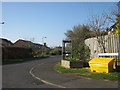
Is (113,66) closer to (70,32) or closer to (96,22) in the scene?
(96,22)

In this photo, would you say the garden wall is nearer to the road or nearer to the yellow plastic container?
the road

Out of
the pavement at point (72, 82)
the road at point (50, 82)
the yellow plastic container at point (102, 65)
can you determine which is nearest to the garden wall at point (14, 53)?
the road at point (50, 82)

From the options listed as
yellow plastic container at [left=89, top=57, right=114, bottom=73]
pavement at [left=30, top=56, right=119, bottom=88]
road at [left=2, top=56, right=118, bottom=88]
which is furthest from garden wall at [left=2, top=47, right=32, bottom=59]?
yellow plastic container at [left=89, top=57, right=114, bottom=73]

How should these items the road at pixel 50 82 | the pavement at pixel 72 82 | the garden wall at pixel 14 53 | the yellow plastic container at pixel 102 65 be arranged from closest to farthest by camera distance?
1. the pavement at pixel 72 82
2. the road at pixel 50 82
3. the yellow plastic container at pixel 102 65
4. the garden wall at pixel 14 53

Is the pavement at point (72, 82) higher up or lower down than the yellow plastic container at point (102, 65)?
lower down

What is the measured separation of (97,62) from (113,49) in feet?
13.1

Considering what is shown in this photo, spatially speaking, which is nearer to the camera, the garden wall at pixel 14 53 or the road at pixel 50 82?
the road at pixel 50 82

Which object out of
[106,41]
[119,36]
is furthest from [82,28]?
[119,36]

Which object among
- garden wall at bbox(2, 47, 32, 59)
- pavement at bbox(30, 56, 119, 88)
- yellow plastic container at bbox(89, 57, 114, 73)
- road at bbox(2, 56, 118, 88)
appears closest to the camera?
pavement at bbox(30, 56, 119, 88)

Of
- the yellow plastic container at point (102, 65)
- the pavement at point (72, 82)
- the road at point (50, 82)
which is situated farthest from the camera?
the yellow plastic container at point (102, 65)

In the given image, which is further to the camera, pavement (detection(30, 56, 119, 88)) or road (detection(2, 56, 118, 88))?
road (detection(2, 56, 118, 88))

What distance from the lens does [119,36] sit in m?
13.7

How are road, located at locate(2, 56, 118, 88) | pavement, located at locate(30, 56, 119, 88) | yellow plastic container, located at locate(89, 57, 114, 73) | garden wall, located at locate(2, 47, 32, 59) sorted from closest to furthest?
pavement, located at locate(30, 56, 119, 88)
road, located at locate(2, 56, 118, 88)
yellow plastic container, located at locate(89, 57, 114, 73)
garden wall, located at locate(2, 47, 32, 59)

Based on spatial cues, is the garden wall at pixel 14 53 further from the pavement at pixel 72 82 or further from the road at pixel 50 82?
the pavement at pixel 72 82
